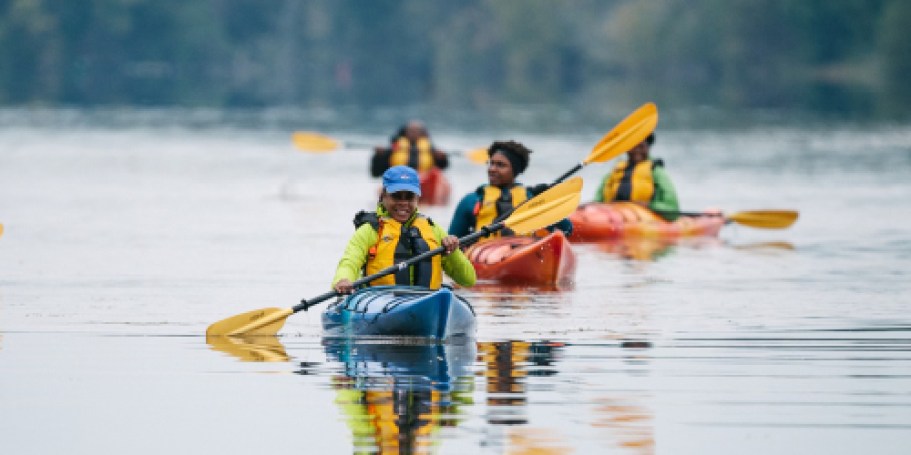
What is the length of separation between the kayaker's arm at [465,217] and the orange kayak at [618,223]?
4614 millimetres

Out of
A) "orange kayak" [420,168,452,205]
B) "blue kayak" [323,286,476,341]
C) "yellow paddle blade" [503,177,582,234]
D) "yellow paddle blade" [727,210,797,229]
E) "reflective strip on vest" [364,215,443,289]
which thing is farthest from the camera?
"orange kayak" [420,168,452,205]

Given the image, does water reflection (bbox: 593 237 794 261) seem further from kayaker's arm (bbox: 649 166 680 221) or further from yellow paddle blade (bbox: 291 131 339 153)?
yellow paddle blade (bbox: 291 131 339 153)

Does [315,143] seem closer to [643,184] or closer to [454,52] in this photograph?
[643,184]

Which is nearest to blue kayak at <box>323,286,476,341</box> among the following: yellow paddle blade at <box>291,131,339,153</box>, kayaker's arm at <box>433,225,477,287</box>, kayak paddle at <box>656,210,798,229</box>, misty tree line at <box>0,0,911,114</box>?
kayaker's arm at <box>433,225,477,287</box>

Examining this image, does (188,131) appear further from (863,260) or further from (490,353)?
(490,353)

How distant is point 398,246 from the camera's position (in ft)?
41.6

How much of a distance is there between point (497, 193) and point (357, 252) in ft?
11.4

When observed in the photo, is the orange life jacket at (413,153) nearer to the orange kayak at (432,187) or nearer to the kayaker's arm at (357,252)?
the orange kayak at (432,187)

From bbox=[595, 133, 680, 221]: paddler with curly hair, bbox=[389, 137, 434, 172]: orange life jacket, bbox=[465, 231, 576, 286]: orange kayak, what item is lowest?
bbox=[465, 231, 576, 286]: orange kayak

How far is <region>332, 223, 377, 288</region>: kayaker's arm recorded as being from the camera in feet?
41.2

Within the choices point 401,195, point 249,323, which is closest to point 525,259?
point 249,323

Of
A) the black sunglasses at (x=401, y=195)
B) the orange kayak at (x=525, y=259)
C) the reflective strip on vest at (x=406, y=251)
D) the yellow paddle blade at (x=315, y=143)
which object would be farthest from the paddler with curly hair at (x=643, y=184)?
the black sunglasses at (x=401, y=195)

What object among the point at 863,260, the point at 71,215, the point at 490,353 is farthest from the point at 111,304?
the point at 71,215

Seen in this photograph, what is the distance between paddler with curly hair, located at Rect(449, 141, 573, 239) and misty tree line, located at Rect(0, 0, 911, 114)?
146ft
